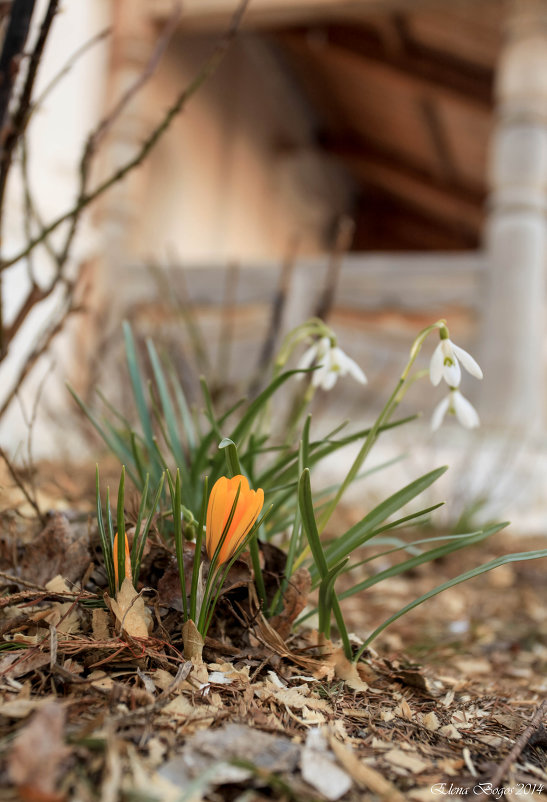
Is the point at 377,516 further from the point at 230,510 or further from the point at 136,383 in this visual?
the point at 136,383

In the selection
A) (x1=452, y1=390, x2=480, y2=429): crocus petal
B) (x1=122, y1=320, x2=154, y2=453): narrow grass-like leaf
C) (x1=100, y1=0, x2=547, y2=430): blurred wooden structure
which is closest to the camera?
(x1=452, y1=390, x2=480, y2=429): crocus petal

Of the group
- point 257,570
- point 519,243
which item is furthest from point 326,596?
point 519,243

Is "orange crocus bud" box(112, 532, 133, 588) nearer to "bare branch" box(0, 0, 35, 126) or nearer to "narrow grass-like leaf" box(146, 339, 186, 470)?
"narrow grass-like leaf" box(146, 339, 186, 470)

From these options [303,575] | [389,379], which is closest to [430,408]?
[389,379]

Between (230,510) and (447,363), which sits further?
(447,363)

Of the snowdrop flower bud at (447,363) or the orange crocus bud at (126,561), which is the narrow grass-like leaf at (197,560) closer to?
the orange crocus bud at (126,561)

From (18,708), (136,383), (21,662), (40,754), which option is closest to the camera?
(40,754)

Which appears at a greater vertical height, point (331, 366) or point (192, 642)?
point (331, 366)

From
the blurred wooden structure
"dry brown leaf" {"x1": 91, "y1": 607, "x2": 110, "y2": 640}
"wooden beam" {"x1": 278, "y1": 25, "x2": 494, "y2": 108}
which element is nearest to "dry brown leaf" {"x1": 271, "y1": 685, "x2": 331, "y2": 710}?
"dry brown leaf" {"x1": 91, "y1": 607, "x2": 110, "y2": 640}
